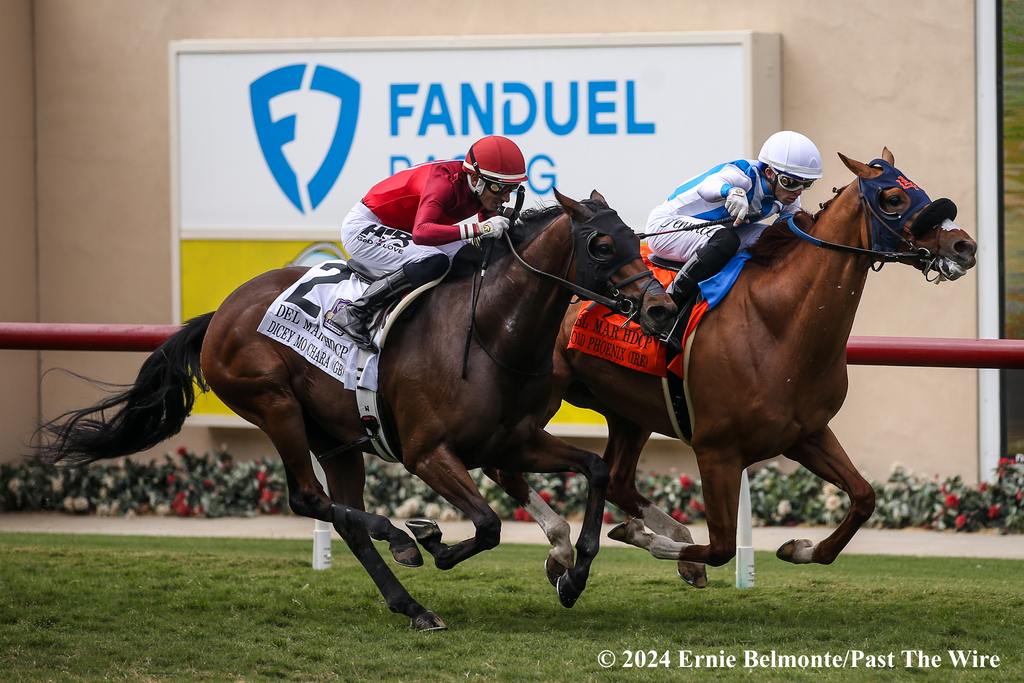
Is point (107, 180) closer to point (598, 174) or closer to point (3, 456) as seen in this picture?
point (3, 456)

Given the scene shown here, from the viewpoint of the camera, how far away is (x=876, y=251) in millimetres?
5234

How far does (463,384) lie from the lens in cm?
542

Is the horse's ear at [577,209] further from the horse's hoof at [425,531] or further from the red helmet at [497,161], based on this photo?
the horse's hoof at [425,531]

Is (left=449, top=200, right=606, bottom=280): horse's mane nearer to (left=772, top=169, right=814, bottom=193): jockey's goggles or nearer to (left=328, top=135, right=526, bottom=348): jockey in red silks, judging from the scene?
(left=328, top=135, right=526, bottom=348): jockey in red silks

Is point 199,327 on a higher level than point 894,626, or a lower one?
higher

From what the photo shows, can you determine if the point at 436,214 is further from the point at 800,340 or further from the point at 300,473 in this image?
the point at 800,340

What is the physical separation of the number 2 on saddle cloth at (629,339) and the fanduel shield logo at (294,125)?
421 cm

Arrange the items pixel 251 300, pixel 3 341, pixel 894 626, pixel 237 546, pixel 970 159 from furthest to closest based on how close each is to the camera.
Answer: pixel 970 159
pixel 237 546
pixel 3 341
pixel 251 300
pixel 894 626

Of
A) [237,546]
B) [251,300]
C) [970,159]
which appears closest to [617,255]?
[251,300]

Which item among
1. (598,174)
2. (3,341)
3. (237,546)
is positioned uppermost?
(598,174)

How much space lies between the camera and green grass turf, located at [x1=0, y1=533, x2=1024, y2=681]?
4988 mm

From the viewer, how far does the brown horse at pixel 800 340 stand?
5.24 metres

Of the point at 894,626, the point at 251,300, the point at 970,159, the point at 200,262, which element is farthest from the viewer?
the point at 200,262

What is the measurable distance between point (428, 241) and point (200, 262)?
4.93 m
